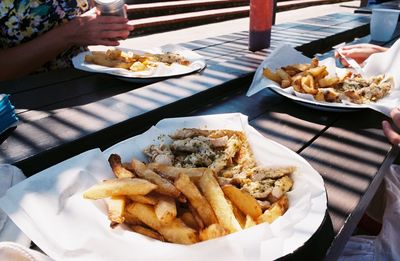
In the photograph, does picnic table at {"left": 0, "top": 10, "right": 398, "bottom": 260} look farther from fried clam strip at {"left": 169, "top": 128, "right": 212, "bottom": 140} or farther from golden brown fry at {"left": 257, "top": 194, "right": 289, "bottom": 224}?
fried clam strip at {"left": 169, "top": 128, "right": 212, "bottom": 140}

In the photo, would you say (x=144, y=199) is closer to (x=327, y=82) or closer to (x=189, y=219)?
(x=189, y=219)

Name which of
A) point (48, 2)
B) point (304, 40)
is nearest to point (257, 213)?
point (48, 2)

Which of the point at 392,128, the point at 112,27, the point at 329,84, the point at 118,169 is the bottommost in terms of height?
the point at 392,128

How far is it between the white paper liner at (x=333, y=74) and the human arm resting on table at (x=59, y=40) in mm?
903

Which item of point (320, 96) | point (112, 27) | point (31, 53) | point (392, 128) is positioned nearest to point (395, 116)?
point (392, 128)

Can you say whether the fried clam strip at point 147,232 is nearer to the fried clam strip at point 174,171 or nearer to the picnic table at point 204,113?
the fried clam strip at point 174,171

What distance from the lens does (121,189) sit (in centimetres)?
90

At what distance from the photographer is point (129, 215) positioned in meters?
0.90

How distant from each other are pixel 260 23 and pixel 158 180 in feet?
6.09

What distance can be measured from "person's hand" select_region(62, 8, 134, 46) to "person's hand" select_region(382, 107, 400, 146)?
1.52m

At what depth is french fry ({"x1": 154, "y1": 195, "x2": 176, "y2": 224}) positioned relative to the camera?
2.78 feet

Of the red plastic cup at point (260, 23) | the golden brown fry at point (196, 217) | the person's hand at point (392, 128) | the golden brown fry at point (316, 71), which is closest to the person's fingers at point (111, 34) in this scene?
the red plastic cup at point (260, 23)

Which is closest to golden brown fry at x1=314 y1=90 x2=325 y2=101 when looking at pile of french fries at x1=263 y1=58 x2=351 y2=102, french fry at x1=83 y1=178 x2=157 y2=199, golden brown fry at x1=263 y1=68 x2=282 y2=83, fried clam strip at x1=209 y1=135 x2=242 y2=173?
pile of french fries at x1=263 y1=58 x2=351 y2=102

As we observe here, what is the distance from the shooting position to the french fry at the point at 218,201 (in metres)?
0.89
